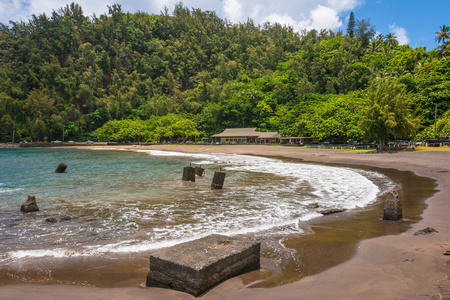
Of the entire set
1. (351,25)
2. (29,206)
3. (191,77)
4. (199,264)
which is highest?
(351,25)

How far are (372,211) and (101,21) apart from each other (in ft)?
603

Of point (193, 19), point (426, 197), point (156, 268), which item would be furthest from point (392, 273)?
point (193, 19)

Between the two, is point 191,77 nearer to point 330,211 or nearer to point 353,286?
point 330,211

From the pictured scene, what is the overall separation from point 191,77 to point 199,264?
139560 mm

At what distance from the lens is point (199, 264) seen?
12.8ft

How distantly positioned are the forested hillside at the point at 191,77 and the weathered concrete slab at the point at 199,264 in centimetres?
4872

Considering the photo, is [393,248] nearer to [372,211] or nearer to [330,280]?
[330,280]

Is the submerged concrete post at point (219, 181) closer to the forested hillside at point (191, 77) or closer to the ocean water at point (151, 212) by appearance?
the ocean water at point (151, 212)

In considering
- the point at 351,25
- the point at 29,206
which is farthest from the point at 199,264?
the point at 351,25

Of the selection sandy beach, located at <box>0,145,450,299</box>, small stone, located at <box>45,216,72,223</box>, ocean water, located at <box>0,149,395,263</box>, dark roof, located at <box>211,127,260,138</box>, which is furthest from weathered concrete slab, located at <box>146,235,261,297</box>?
dark roof, located at <box>211,127,260,138</box>

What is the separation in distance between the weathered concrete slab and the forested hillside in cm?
4872

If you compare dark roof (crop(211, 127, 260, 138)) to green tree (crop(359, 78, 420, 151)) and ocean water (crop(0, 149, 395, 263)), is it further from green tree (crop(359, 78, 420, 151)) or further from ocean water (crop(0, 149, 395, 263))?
ocean water (crop(0, 149, 395, 263))

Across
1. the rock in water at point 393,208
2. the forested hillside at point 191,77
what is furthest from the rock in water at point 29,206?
the forested hillside at point 191,77

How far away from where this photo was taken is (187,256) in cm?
412
